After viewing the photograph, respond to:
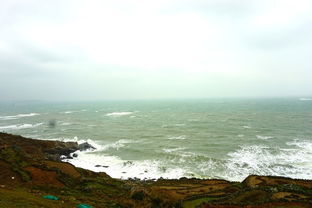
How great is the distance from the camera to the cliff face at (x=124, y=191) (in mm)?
16953

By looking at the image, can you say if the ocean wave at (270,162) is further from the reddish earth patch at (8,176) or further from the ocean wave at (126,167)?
the reddish earth patch at (8,176)

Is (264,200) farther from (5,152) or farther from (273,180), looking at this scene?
(5,152)

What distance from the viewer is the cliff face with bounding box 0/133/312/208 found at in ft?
55.6

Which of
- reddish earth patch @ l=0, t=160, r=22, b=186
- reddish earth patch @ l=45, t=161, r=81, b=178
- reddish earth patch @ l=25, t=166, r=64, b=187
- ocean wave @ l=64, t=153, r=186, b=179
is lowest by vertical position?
ocean wave @ l=64, t=153, r=186, b=179

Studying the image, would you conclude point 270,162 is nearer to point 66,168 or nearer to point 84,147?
point 66,168

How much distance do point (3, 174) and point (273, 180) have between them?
98.7 feet

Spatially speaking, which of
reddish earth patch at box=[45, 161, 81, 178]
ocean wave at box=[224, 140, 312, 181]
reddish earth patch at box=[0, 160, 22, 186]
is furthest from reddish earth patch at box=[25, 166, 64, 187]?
ocean wave at box=[224, 140, 312, 181]

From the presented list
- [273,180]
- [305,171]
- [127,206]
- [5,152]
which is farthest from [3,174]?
[305,171]

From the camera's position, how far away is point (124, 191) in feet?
81.5

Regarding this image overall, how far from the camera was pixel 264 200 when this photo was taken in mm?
17812

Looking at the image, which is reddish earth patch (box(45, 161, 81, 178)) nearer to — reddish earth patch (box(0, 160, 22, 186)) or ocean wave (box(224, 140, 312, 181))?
reddish earth patch (box(0, 160, 22, 186))

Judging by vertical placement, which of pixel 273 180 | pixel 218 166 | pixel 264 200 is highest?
pixel 264 200

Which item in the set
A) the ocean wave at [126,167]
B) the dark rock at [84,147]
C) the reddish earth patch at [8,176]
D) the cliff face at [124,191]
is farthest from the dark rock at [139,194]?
the dark rock at [84,147]

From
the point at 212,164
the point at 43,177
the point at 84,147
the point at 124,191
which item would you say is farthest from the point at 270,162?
the point at 84,147
